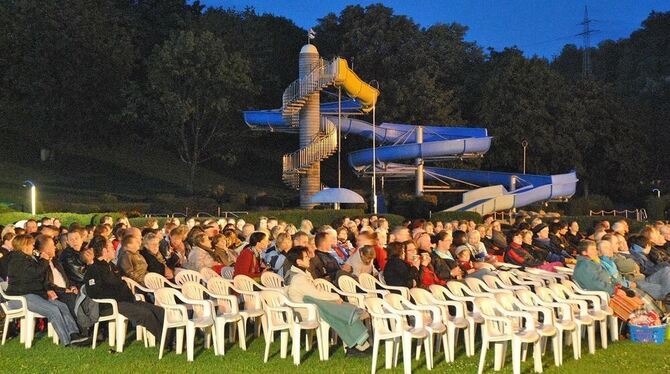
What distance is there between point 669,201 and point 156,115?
24.8 m

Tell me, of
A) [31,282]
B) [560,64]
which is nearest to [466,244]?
[31,282]

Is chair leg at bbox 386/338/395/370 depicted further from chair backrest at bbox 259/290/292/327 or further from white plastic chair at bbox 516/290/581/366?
white plastic chair at bbox 516/290/581/366

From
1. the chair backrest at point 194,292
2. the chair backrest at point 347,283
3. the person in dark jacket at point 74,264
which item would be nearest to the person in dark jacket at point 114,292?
the chair backrest at point 194,292

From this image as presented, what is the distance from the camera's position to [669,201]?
38406 millimetres

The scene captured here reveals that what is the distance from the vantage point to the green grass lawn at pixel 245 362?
9086mm

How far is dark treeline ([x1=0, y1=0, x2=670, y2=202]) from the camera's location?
4516 cm

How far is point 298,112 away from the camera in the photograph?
127 ft

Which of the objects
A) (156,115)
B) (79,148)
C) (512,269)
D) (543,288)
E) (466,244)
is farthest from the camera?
(79,148)

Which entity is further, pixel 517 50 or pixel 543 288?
pixel 517 50

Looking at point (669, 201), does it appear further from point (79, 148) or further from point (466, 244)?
point (79, 148)

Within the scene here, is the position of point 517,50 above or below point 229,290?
above

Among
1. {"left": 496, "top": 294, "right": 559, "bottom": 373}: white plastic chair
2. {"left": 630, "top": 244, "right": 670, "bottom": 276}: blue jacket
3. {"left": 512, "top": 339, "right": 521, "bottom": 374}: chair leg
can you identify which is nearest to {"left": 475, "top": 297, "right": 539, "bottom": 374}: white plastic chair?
{"left": 512, "top": 339, "right": 521, "bottom": 374}: chair leg

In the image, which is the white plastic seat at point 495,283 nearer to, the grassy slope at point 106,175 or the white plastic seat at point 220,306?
the white plastic seat at point 220,306

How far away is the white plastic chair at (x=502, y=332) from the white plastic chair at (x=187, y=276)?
3.60 meters
